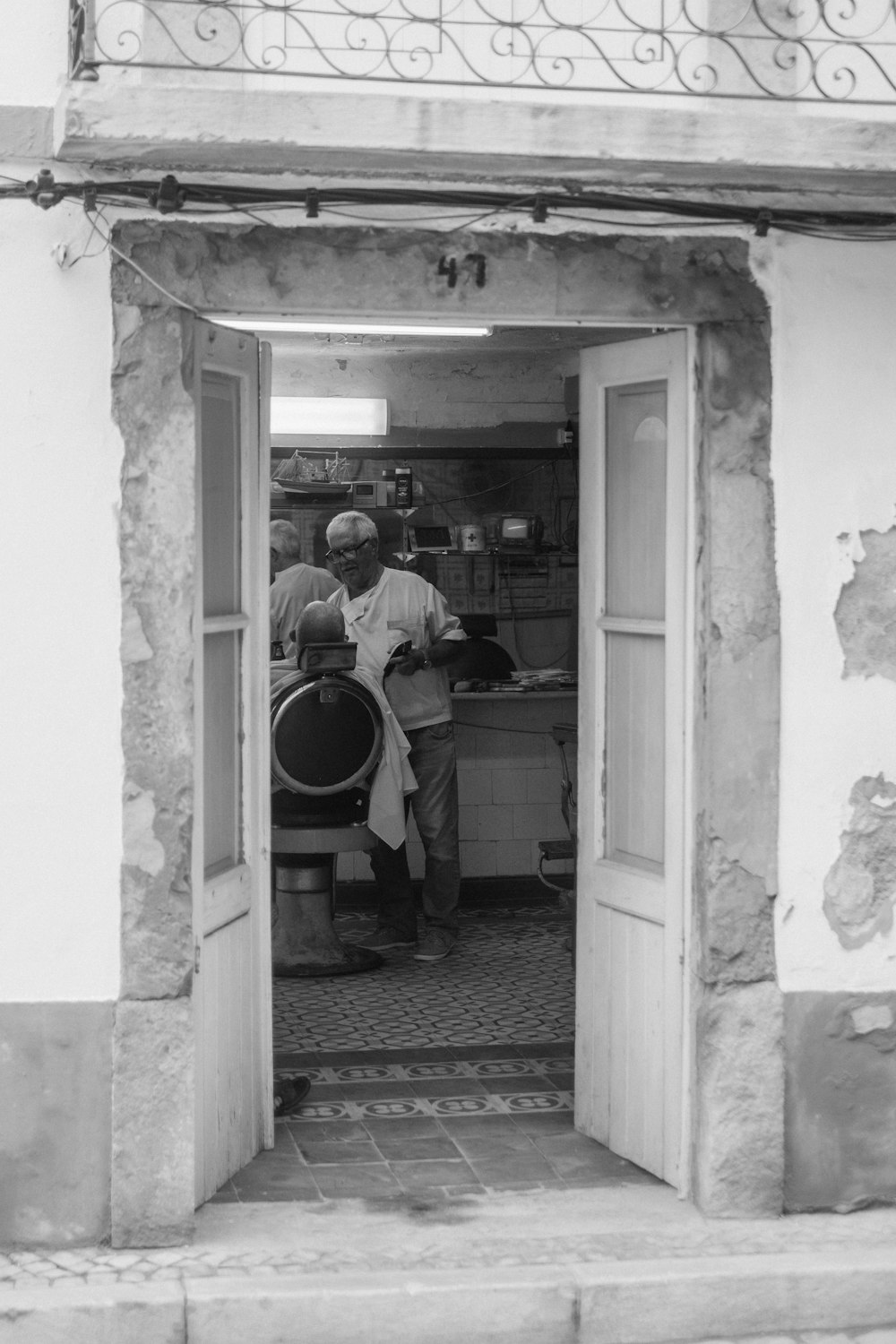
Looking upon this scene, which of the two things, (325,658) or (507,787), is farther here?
(507,787)

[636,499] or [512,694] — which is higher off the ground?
[636,499]

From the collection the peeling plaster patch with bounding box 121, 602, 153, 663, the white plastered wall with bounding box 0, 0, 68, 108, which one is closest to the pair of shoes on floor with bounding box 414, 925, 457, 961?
the peeling plaster patch with bounding box 121, 602, 153, 663

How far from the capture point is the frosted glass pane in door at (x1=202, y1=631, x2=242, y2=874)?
515 cm

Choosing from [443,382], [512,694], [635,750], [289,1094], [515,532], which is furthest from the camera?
[443,382]

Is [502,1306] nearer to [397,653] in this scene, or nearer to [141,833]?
[141,833]

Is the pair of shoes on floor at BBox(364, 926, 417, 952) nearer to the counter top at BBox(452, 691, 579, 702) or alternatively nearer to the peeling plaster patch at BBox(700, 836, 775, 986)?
the counter top at BBox(452, 691, 579, 702)

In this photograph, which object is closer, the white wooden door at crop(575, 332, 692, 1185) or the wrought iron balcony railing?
the wrought iron balcony railing

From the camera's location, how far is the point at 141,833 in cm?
479

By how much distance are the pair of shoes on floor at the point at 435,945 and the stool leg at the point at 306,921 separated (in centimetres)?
38

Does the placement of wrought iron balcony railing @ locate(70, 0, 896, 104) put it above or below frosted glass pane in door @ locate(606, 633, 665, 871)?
above

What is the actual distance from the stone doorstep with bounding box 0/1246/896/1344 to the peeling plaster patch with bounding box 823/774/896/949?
3.13 feet

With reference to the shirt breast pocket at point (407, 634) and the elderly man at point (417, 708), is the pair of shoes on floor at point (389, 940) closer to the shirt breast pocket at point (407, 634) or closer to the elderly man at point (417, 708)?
the elderly man at point (417, 708)

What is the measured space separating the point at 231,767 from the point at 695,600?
60.4 inches

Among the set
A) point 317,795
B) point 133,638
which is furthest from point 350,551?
point 133,638
